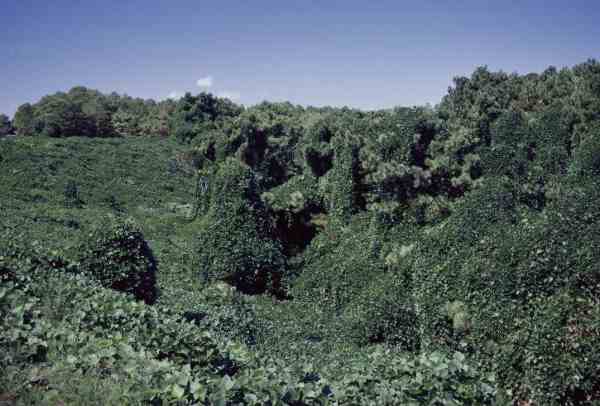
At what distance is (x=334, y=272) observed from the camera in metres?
12.5

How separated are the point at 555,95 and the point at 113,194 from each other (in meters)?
22.3

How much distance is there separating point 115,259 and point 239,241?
4.19 m

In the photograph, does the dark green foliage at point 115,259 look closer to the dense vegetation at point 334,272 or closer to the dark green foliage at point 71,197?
the dense vegetation at point 334,272

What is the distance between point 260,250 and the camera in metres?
13.1

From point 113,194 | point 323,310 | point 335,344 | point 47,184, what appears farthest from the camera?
point 113,194

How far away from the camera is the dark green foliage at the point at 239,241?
12969 millimetres

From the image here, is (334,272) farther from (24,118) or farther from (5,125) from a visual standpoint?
(5,125)

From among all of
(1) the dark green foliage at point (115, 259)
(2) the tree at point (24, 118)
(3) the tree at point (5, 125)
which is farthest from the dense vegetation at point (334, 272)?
(3) the tree at point (5, 125)

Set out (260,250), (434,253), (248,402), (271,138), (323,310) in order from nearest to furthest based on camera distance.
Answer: (248,402)
(434,253)
(323,310)
(260,250)
(271,138)

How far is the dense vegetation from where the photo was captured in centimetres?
460

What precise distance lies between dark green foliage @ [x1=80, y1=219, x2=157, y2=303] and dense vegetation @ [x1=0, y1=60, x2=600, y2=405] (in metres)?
0.03

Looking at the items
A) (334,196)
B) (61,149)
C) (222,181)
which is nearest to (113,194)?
(61,149)

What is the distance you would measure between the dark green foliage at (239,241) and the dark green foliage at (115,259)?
368 centimetres

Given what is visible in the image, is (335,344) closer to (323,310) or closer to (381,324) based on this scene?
(381,324)
